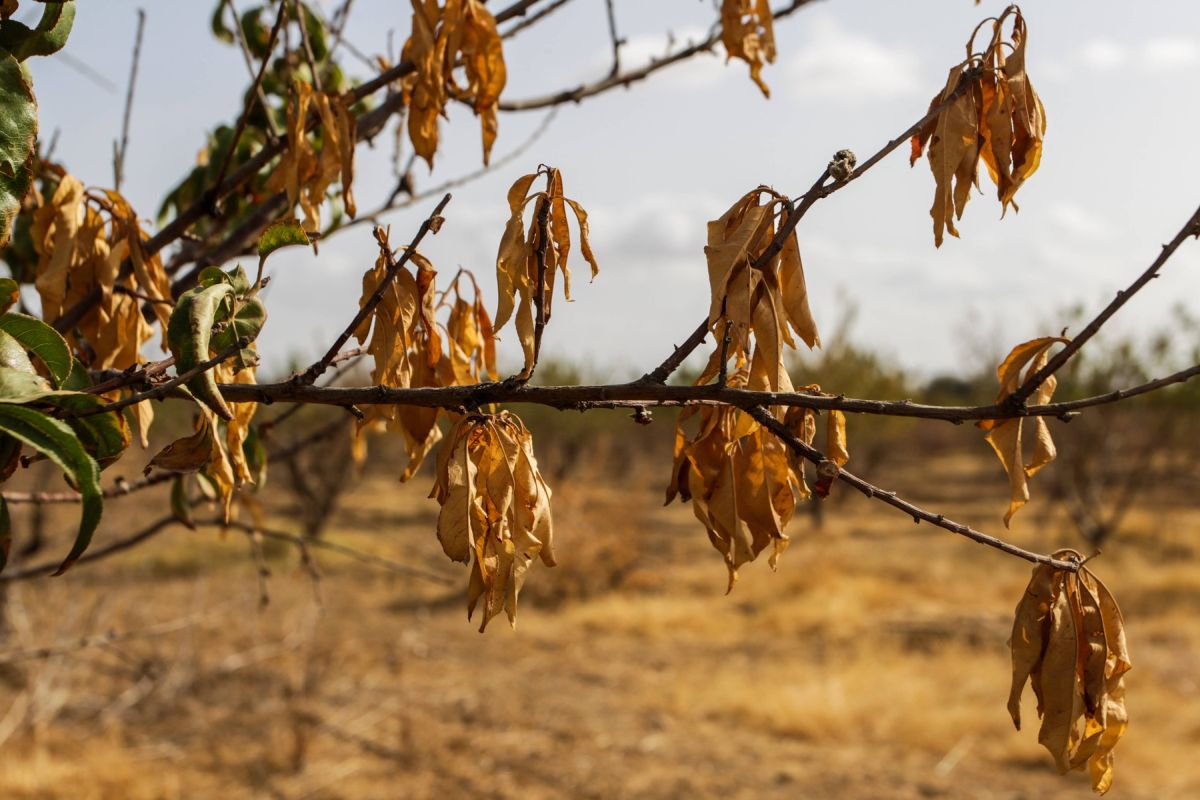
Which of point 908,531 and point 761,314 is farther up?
point 761,314

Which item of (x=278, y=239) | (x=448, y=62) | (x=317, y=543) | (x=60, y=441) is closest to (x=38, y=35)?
(x=278, y=239)

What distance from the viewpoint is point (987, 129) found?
842mm

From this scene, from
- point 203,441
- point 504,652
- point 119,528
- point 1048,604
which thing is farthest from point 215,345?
point 119,528

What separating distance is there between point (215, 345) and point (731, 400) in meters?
0.39

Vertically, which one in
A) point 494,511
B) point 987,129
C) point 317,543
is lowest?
point 317,543

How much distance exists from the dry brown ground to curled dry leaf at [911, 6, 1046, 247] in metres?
1.94

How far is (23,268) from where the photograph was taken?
5.25 ft

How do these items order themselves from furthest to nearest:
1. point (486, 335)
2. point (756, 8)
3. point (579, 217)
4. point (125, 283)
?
point (756, 8) → point (125, 283) → point (486, 335) → point (579, 217)

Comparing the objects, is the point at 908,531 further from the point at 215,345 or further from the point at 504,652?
the point at 215,345

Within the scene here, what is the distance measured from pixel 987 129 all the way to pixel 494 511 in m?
0.50

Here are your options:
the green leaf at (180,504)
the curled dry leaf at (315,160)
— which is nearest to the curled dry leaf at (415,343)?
the curled dry leaf at (315,160)

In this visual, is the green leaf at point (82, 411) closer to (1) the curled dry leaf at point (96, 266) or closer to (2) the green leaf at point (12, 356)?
(2) the green leaf at point (12, 356)

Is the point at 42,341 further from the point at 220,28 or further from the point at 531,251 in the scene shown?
the point at 220,28

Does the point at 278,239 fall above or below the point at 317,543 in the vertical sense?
above
